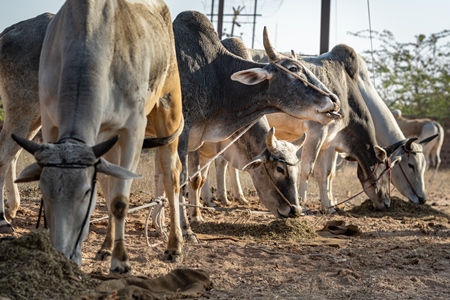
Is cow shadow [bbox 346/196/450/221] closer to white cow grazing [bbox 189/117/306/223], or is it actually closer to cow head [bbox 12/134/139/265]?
white cow grazing [bbox 189/117/306/223]

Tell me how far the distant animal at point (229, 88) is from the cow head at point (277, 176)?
1.33 ft

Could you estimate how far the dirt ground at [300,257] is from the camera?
17.8 feet

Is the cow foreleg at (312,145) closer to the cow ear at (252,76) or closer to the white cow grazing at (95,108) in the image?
the cow ear at (252,76)

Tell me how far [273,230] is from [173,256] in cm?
216

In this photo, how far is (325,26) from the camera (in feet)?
50.9

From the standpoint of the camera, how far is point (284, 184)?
870 centimetres

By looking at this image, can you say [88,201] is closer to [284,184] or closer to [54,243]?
[54,243]

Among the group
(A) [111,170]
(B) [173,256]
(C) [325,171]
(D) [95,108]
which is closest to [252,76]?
(B) [173,256]

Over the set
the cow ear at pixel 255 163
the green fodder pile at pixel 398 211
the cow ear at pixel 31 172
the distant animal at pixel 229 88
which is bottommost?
the green fodder pile at pixel 398 211

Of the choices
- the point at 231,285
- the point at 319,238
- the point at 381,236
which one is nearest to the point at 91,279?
the point at 231,285

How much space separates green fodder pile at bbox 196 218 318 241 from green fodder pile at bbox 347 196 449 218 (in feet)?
9.35

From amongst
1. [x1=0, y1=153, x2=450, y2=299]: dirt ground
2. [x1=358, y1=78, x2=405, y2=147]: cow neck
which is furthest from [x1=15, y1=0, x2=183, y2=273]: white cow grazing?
[x1=358, y1=78, x2=405, y2=147]: cow neck

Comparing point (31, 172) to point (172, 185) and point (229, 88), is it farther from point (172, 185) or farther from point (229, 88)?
point (229, 88)

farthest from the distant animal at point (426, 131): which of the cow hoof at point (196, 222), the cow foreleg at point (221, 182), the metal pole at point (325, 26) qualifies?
the cow hoof at point (196, 222)
